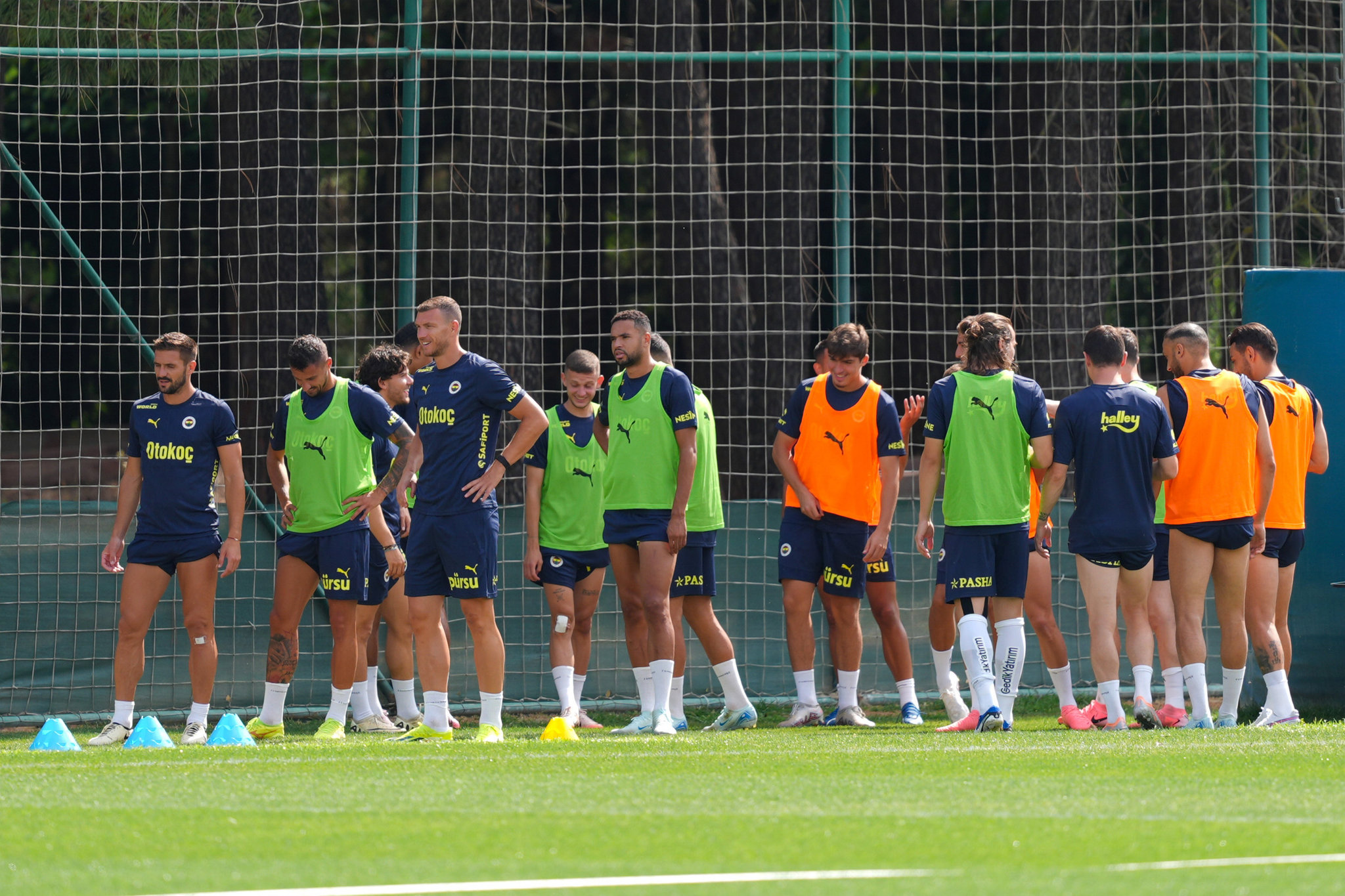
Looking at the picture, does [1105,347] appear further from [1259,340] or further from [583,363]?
[583,363]

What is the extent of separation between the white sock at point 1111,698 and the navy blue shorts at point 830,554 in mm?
1489

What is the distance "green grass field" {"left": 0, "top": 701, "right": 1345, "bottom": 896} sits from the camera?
4.18 metres

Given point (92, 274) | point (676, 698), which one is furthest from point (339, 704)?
point (92, 274)

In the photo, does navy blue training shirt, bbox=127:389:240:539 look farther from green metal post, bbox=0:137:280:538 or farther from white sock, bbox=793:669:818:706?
white sock, bbox=793:669:818:706

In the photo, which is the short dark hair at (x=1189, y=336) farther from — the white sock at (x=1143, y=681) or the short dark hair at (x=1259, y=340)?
the white sock at (x=1143, y=681)

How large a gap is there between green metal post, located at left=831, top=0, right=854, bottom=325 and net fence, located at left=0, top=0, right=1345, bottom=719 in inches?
1.1

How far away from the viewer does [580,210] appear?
12.4m

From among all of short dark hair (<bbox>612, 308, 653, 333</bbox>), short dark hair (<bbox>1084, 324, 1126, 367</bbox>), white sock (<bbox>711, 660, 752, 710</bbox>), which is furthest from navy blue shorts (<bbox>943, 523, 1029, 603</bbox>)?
short dark hair (<bbox>612, 308, 653, 333</bbox>)

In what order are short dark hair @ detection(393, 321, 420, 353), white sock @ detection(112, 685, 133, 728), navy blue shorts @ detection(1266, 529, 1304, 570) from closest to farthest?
white sock @ detection(112, 685, 133, 728), navy blue shorts @ detection(1266, 529, 1304, 570), short dark hair @ detection(393, 321, 420, 353)

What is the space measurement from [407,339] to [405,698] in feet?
7.07

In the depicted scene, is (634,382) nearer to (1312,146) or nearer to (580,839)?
(580,839)

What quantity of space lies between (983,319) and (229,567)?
Answer: 3.99 meters

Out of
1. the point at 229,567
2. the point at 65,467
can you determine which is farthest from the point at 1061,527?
the point at 65,467

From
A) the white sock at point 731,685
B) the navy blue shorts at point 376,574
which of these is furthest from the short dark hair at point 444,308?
the white sock at point 731,685
